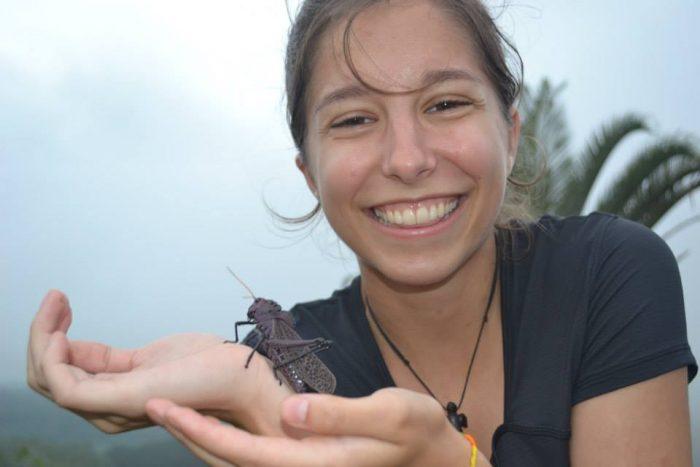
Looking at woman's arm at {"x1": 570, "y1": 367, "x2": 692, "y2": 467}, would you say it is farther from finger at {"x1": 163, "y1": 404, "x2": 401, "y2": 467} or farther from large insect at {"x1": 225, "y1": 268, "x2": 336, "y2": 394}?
finger at {"x1": 163, "y1": 404, "x2": 401, "y2": 467}

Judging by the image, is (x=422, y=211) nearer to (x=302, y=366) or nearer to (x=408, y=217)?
(x=408, y=217)

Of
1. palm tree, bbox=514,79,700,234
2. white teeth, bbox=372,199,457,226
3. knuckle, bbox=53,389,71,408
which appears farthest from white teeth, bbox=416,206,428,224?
palm tree, bbox=514,79,700,234

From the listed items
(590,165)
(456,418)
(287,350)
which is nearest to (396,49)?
(287,350)

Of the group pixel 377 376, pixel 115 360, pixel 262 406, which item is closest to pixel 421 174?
pixel 377 376

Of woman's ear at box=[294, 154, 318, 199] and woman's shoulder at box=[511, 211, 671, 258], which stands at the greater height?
woman's ear at box=[294, 154, 318, 199]

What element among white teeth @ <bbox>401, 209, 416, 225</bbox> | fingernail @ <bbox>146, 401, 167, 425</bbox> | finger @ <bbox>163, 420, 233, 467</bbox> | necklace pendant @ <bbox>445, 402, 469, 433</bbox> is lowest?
finger @ <bbox>163, 420, 233, 467</bbox>

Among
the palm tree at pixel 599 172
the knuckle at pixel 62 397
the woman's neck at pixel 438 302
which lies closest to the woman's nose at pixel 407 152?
the woman's neck at pixel 438 302

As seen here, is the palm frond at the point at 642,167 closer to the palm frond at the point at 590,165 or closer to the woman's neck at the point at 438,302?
the palm frond at the point at 590,165
